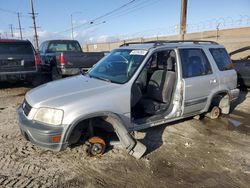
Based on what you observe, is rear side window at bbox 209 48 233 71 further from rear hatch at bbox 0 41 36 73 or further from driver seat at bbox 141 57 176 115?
rear hatch at bbox 0 41 36 73

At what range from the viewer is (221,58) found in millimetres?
5578

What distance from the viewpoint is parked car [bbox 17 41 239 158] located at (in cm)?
338

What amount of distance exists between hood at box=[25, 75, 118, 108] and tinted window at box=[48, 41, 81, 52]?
26.3 feet

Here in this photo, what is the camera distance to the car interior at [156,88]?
4571 millimetres

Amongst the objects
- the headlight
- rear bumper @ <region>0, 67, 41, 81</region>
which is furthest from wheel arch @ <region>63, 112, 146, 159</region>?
rear bumper @ <region>0, 67, 41, 81</region>

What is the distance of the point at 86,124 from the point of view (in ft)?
12.4

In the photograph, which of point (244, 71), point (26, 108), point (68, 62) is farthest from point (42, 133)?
point (244, 71)

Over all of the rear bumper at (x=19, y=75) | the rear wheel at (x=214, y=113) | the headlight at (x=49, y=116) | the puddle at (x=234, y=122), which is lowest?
the puddle at (x=234, y=122)

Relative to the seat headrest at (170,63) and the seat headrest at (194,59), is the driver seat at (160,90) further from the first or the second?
the seat headrest at (194,59)

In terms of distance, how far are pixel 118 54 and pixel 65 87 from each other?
4.80 feet

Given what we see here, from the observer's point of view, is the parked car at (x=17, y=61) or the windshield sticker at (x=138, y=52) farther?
the parked car at (x=17, y=61)

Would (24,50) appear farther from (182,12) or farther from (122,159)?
(182,12)

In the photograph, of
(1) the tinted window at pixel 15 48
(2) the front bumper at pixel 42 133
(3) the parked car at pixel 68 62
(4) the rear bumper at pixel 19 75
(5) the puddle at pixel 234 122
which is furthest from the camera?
(3) the parked car at pixel 68 62

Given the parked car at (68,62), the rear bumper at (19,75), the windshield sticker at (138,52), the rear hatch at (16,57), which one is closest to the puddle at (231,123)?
the windshield sticker at (138,52)
